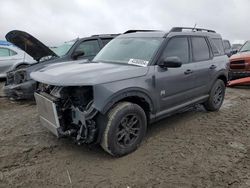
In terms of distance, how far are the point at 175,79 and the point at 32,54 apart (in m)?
4.73

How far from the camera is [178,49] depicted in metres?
4.89

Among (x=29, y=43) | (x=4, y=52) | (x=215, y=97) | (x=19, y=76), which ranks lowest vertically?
(x=215, y=97)

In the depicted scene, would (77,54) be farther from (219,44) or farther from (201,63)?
(219,44)

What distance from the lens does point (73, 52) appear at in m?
7.66

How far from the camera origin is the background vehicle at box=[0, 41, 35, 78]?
11361mm

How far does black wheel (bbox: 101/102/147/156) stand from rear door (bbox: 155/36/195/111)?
0.56 metres

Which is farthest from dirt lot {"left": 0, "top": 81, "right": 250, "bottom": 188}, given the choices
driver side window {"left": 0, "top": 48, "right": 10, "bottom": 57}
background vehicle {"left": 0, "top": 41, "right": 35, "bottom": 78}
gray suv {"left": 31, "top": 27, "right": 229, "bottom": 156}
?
driver side window {"left": 0, "top": 48, "right": 10, "bottom": 57}

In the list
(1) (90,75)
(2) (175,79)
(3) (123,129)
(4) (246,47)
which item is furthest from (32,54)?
(4) (246,47)

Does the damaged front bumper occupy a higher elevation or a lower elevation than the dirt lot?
higher

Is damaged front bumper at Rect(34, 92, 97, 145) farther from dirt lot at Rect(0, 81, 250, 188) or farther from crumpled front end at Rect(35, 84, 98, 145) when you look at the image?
dirt lot at Rect(0, 81, 250, 188)

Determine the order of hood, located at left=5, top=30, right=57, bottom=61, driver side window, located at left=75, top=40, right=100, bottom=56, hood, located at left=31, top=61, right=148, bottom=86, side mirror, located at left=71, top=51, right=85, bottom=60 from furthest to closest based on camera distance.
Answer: driver side window, located at left=75, top=40, right=100, bottom=56, side mirror, located at left=71, top=51, right=85, bottom=60, hood, located at left=5, top=30, right=57, bottom=61, hood, located at left=31, top=61, right=148, bottom=86

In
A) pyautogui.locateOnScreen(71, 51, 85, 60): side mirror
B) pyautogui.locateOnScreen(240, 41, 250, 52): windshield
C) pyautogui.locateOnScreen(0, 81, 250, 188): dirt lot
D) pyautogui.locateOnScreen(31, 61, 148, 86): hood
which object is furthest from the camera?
pyautogui.locateOnScreen(240, 41, 250, 52): windshield

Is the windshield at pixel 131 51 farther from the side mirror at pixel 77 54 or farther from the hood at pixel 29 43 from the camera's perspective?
the hood at pixel 29 43

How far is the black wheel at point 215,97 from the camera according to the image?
233 inches
